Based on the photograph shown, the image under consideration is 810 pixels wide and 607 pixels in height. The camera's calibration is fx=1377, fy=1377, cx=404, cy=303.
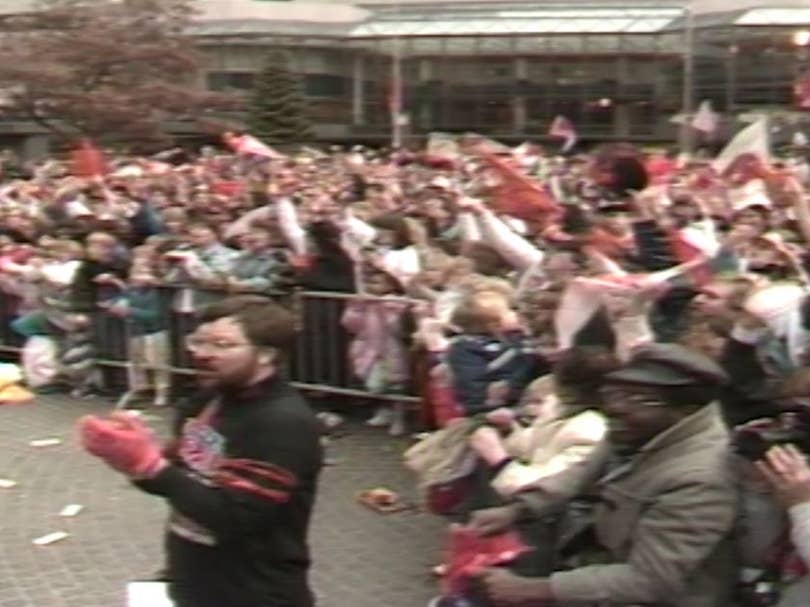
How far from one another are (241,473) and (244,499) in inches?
2.9

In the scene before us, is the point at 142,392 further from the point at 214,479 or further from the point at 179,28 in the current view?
the point at 179,28

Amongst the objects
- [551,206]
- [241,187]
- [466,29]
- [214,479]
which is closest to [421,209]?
[551,206]

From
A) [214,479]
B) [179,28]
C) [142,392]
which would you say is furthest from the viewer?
[179,28]

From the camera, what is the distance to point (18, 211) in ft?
50.6

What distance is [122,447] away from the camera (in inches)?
145

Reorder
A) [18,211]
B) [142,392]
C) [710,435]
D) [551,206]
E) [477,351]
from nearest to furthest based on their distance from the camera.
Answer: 1. [710,435]
2. [477,351]
3. [551,206]
4. [142,392]
5. [18,211]

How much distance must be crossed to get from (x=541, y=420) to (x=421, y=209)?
6606mm

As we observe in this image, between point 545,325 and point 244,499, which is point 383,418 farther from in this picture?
point 244,499

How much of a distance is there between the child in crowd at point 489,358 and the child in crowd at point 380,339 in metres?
2.80

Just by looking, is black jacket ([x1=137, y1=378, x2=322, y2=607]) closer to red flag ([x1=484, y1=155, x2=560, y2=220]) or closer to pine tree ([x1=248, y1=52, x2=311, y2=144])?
red flag ([x1=484, y1=155, x2=560, y2=220])

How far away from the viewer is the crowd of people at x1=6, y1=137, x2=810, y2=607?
11.9 feet

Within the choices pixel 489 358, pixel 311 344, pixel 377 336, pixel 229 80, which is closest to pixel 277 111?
pixel 229 80

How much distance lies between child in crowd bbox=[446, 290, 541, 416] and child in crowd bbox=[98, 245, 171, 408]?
4.83 meters

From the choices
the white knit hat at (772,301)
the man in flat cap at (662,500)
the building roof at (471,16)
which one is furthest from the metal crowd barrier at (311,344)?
the building roof at (471,16)
